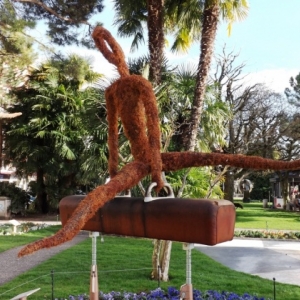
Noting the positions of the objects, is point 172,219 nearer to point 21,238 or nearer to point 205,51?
point 205,51

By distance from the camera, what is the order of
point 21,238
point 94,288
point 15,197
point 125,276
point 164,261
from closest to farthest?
point 94,288 < point 164,261 < point 125,276 < point 21,238 < point 15,197

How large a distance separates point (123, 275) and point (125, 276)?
0.10 meters

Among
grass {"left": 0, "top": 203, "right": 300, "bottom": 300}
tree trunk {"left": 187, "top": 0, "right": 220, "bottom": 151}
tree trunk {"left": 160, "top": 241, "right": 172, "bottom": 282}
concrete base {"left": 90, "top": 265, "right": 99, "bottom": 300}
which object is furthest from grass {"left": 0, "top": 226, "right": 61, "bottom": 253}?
concrete base {"left": 90, "top": 265, "right": 99, "bottom": 300}

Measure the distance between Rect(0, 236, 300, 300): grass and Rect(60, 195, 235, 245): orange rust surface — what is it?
13.3ft

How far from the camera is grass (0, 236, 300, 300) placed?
810cm

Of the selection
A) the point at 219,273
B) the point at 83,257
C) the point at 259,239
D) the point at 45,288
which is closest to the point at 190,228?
the point at 45,288

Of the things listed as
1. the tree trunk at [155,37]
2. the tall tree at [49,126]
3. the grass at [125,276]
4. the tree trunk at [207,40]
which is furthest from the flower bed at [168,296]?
the tall tree at [49,126]

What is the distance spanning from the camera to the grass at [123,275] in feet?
26.6

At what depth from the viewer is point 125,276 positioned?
920 centimetres

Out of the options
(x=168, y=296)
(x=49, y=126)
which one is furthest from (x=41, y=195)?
(x=168, y=296)

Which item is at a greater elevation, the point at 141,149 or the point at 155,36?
the point at 155,36

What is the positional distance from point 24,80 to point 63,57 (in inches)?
308

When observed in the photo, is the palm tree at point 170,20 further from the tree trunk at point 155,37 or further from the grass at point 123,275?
the grass at point 123,275

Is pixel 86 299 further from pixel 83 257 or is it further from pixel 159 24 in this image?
pixel 159 24
